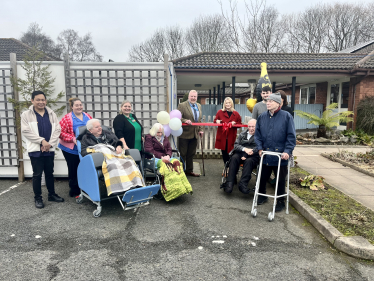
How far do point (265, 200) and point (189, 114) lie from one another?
227 cm

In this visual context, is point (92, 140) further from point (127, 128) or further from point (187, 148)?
point (187, 148)

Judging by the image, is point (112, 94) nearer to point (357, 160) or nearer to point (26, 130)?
point (26, 130)

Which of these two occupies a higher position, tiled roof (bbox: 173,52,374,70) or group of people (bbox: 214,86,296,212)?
tiled roof (bbox: 173,52,374,70)

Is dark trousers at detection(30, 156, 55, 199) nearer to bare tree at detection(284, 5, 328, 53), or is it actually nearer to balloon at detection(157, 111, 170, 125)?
balloon at detection(157, 111, 170, 125)

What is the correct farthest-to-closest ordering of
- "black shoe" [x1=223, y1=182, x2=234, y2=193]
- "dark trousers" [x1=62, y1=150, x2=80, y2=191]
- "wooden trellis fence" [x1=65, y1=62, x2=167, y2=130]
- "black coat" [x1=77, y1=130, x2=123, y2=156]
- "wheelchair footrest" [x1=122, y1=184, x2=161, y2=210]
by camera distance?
"wooden trellis fence" [x1=65, y1=62, x2=167, y2=130] < "dark trousers" [x1=62, y1=150, x2=80, y2=191] < "black shoe" [x1=223, y1=182, x2=234, y2=193] < "black coat" [x1=77, y1=130, x2=123, y2=156] < "wheelchair footrest" [x1=122, y1=184, x2=161, y2=210]

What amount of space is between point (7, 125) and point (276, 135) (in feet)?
16.3

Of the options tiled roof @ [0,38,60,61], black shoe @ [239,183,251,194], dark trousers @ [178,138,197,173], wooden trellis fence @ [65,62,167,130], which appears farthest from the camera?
tiled roof @ [0,38,60,61]

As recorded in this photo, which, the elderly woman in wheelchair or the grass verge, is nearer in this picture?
the grass verge

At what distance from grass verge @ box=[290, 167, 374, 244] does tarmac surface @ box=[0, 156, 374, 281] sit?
0.31 meters

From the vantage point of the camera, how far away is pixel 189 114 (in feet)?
17.4

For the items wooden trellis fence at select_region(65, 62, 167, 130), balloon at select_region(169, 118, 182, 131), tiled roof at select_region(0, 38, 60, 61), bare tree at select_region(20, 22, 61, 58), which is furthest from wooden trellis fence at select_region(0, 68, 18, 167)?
bare tree at select_region(20, 22, 61, 58)

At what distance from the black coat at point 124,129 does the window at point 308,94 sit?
12.8 meters

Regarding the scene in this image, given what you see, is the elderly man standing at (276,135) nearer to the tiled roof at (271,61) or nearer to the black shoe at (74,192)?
the black shoe at (74,192)

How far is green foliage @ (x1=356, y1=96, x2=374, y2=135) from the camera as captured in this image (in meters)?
10.3
